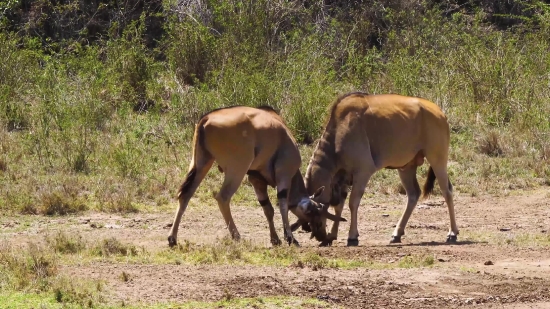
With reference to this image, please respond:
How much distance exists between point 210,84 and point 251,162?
7.22m

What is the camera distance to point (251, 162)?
11.5m

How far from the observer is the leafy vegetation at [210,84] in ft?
49.4

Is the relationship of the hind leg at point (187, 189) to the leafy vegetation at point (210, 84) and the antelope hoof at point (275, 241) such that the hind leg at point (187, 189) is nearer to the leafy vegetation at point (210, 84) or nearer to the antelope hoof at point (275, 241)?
the antelope hoof at point (275, 241)

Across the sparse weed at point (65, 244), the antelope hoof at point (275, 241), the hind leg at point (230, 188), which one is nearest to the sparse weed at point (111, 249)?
the sparse weed at point (65, 244)

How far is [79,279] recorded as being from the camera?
29.1ft

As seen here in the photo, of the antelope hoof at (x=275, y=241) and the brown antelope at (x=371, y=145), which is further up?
the brown antelope at (x=371, y=145)

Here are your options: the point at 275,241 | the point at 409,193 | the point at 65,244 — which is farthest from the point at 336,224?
the point at 65,244

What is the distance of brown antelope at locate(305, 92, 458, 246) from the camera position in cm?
1203

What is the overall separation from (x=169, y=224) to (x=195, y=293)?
4.29 metres

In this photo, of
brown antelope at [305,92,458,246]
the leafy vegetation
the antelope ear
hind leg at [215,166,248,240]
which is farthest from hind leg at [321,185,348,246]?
the leafy vegetation

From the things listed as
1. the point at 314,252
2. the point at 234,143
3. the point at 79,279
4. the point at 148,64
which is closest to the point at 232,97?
the point at 148,64

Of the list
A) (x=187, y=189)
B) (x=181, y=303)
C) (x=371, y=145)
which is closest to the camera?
(x=181, y=303)

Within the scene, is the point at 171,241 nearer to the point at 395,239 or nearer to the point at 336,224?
the point at 336,224

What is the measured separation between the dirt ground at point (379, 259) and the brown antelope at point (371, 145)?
641 mm
